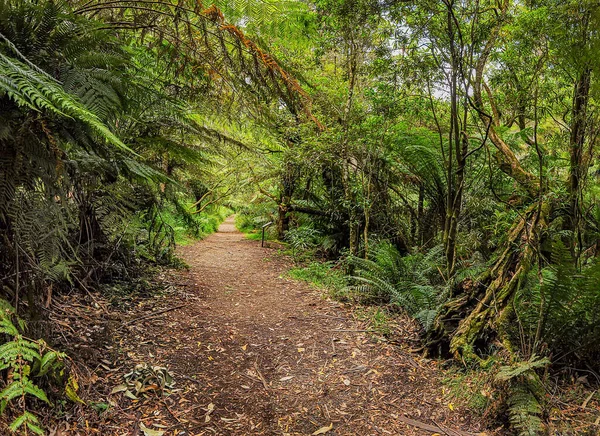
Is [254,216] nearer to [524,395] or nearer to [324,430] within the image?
[324,430]

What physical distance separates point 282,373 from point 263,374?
0.16 m

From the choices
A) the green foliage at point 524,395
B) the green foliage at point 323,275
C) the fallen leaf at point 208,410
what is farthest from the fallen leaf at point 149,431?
the green foliage at point 323,275

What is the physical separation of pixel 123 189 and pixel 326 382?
233 cm

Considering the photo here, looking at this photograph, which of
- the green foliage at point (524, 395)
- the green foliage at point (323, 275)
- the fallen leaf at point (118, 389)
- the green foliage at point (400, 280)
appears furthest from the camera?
the green foliage at point (323, 275)

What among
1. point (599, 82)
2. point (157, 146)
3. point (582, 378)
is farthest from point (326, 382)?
point (599, 82)

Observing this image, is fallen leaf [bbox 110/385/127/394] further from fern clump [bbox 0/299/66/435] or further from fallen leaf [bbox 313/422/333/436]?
fallen leaf [bbox 313/422/333/436]

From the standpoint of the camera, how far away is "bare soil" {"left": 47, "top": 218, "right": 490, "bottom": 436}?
86.4 inches

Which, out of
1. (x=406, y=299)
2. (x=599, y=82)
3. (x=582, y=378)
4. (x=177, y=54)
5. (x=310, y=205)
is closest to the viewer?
(x=599, y=82)

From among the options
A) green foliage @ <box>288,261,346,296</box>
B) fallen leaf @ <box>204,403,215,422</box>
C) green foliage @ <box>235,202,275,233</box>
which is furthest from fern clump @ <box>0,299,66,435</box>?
green foliage @ <box>235,202,275,233</box>

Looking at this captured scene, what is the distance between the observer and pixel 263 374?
2.80m

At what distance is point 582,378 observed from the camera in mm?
2453

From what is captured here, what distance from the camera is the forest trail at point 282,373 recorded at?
88.7 inches

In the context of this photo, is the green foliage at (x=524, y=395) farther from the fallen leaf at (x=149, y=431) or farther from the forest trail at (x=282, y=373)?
the fallen leaf at (x=149, y=431)

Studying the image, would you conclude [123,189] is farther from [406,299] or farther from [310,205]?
[310,205]
